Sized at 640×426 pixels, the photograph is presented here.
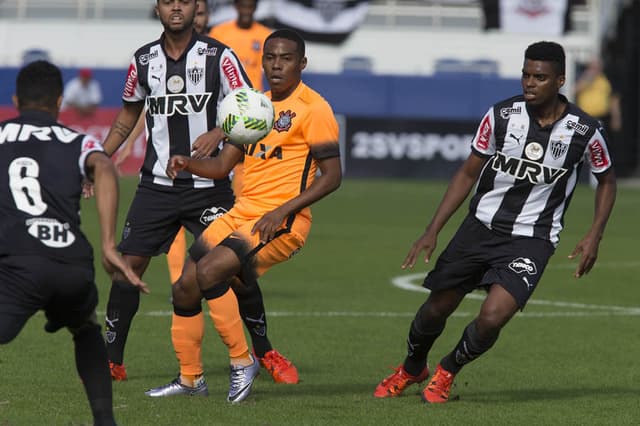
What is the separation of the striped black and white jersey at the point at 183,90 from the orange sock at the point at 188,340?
0.93 metres

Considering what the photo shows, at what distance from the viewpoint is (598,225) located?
763 cm

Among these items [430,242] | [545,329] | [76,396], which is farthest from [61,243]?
[545,329]

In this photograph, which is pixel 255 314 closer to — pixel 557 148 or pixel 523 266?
pixel 523 266

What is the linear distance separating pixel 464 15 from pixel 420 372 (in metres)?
31.4

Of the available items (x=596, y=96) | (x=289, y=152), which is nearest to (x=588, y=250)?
(x=289, y=152)

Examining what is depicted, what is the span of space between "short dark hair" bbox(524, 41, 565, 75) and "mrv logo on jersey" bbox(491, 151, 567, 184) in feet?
1.69

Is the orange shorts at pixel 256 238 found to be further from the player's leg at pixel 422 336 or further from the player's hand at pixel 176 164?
the player's leg at pixel 422 336

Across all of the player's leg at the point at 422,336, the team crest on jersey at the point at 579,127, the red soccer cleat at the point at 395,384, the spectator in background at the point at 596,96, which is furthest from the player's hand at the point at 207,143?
the spectator in background at the point at 596,96

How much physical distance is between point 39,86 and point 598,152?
10.3 feet

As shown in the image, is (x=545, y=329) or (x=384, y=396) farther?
(x=545, y=329)

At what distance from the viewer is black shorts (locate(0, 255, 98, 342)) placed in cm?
584

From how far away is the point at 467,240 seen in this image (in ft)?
25.3

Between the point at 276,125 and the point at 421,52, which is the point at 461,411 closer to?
the point at 276,125

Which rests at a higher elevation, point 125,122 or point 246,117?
point 246,117
